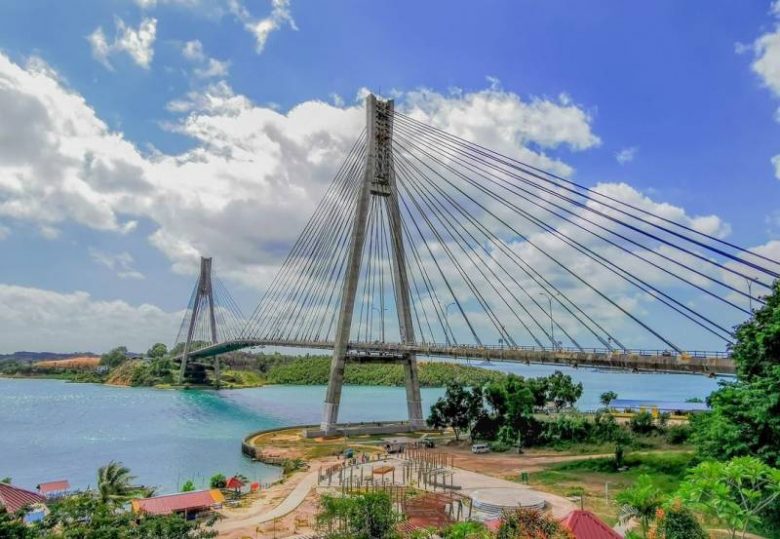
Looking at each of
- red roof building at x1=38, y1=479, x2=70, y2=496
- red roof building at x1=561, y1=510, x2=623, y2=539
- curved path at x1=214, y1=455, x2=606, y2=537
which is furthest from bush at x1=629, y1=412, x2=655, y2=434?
red roof building at x1=38, y1=479, x2=70, y2=496

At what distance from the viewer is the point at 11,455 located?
40625 mm

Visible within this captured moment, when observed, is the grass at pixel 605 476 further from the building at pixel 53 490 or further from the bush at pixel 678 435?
the building at pixel 53 490

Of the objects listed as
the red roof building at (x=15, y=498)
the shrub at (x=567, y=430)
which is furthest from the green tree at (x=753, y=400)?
the red roof building at (x=15, y=498)

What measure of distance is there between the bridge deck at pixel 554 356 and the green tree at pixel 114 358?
11314cm

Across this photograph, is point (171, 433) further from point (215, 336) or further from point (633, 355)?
point (215, 336)

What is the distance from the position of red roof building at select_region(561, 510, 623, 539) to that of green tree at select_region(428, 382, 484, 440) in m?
28.3

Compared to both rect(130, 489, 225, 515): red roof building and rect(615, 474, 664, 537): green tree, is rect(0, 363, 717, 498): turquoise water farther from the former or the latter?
rect(615, 474, 664, 537): green tree

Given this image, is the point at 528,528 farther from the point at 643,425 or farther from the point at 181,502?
the point at 643,425

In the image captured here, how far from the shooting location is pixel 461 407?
1690 inches

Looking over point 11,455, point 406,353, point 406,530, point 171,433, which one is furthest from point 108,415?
point 406,530

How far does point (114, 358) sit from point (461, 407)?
139 m

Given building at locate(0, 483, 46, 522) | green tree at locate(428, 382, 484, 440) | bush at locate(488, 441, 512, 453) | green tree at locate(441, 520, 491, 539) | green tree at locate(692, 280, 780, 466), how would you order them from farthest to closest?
green tree at locate(428, 382, 484, 440) → bush at locate(488, 441, 512, 453) → building at locate(0, 483, 46, 522) → green tree at locate(692, 280, 780, 466) → green tree at locate(441, 520, 491, 539)

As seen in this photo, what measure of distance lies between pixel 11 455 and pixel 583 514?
148 ft

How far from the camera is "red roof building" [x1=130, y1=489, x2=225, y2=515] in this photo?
70.6 ft
